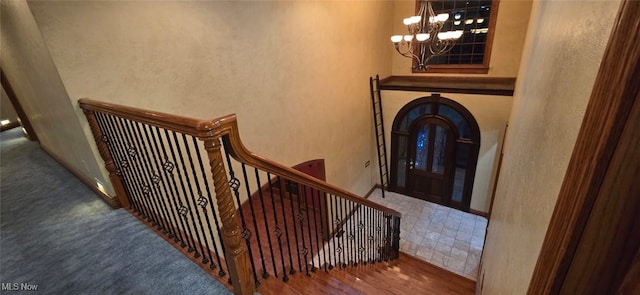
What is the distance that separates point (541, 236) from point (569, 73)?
1.79 ft

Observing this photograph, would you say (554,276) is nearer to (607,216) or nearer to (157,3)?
(607,216)

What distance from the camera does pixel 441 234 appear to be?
209 inches

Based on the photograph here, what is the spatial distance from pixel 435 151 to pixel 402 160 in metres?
0.83

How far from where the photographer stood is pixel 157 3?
2.25 metres

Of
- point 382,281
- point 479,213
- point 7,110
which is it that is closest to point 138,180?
point 382,281

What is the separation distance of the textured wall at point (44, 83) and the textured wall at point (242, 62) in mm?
195

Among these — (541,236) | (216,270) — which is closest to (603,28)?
(541,236)

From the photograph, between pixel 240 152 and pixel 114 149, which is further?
pixel 114 149

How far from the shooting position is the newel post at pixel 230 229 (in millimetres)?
1175

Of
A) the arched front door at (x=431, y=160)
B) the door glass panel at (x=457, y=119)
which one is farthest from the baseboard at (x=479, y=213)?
the door glass panel at (x=457, y=119)

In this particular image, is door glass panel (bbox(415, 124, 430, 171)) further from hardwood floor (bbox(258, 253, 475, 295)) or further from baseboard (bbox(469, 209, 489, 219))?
hardwood floor (bbox(258, 253, 475, 295))

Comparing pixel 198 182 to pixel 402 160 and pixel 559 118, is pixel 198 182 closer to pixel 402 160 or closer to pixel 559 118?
pixel 559 118

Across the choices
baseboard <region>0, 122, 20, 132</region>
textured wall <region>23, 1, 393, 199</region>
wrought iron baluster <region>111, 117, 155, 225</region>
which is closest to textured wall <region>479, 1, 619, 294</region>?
wrought iron baluster <region>111, 117, 155, 225</region>

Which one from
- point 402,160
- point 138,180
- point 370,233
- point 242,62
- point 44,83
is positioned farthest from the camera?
point 402,160
